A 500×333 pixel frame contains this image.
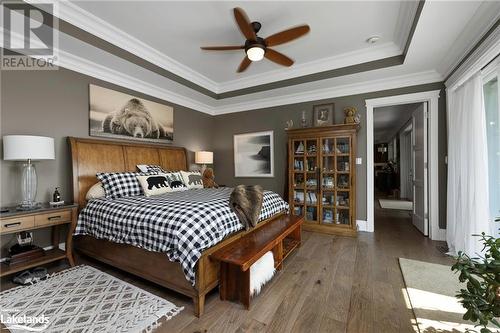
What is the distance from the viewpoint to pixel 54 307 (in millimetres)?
1788

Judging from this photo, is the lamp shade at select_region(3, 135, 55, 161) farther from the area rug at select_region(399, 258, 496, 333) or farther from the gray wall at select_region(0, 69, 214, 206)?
the area rug at select_region(399, 258, 496, 333)

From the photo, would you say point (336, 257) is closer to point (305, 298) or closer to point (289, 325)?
point (305, 298)

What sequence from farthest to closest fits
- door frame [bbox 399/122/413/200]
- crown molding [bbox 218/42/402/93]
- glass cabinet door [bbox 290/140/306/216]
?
door frame [bbox 399/122/413/200] < glass cabinet door [bbox 290/140/306/216] < crown molding [bbox 218/42/402/93]

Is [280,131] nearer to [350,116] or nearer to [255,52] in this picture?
[350,116]

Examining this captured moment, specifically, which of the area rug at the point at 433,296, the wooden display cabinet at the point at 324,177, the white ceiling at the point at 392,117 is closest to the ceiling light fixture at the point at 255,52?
the wooden display cabinet at the point at 324,177

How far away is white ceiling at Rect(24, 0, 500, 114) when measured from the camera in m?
2.20

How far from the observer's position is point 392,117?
621 centimetres

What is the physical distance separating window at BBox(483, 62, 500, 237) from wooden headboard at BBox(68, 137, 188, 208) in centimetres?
440

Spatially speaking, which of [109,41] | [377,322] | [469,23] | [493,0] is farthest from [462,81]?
[109,41]

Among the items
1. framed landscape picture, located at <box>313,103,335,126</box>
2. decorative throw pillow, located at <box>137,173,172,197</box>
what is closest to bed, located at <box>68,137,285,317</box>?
decorative throw pillow, located at <box>137,173,172,197</box>

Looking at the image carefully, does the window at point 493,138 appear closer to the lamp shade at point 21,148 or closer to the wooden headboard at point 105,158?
the wooden headboard at point 105,158

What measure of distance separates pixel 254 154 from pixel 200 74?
1.94 meters

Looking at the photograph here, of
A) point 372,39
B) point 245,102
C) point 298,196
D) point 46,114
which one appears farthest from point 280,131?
point 46,114

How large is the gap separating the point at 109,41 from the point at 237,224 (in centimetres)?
260
